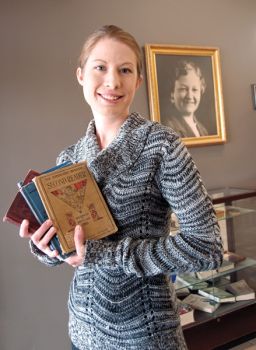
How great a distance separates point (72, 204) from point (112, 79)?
306mm

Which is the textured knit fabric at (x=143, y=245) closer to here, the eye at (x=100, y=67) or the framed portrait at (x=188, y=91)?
the eye at (x=100, y=67)

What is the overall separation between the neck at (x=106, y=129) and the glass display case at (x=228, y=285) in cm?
121

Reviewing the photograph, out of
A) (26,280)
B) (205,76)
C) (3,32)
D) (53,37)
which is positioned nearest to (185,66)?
(205,76)

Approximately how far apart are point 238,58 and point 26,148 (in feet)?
4.95

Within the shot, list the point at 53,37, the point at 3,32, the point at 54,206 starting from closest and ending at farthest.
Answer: the point at 54,206 → the point at 3,32 → the point at 53,37

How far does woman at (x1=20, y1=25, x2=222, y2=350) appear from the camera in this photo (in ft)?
2.37

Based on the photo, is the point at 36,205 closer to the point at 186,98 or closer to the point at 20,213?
the point at 20,213

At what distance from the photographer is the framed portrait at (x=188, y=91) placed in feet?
6.51

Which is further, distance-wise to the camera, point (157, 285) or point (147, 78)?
point (147, 78)

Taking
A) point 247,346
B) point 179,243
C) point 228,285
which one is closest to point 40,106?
point 179,243

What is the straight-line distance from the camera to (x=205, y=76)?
2.15 meters

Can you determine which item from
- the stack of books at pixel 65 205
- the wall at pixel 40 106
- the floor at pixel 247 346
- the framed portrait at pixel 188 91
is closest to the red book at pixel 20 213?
the stack of books at pixel 65 205

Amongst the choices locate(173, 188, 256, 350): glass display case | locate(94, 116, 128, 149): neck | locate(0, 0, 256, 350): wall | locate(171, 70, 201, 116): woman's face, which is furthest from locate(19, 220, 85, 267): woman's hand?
locate(171, 70, 201, 116): woman's face

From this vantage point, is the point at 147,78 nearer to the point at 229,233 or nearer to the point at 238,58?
the point at 238,58
